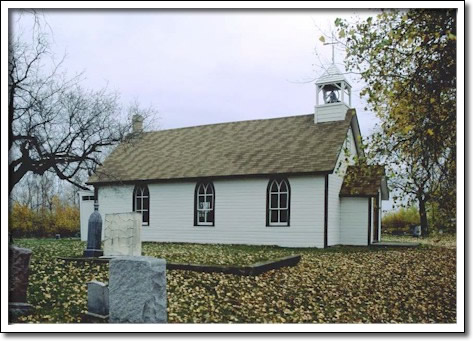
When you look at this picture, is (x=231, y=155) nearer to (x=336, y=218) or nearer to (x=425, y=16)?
(x=336, y=218)

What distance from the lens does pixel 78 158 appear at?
9086mm

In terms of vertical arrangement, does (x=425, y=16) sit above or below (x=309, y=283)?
above

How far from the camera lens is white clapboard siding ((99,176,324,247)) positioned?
1448 centimetres

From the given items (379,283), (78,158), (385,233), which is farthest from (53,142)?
(385,233)

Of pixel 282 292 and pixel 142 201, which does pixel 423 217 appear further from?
pixel 142 201

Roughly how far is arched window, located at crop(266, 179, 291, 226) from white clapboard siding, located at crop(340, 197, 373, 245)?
208cm

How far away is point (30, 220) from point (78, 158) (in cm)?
147

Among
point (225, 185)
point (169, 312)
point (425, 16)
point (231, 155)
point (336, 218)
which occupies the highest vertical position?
point (425, 16)

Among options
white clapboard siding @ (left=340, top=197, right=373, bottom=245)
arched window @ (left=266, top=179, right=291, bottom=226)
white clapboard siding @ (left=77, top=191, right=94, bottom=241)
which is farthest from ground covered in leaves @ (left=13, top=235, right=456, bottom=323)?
white clapboard siding @ (left=340, top=197, right=373, bottom=245)

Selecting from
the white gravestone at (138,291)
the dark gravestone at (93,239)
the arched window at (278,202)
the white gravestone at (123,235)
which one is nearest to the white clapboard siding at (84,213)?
the dark gravestone at (93,239)

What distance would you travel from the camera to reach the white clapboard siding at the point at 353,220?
50.7 feet

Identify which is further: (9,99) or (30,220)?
(30,220)

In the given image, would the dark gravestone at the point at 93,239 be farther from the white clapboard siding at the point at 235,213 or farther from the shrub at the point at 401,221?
the shrub at the point at 401,221

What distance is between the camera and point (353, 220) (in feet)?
51.2
